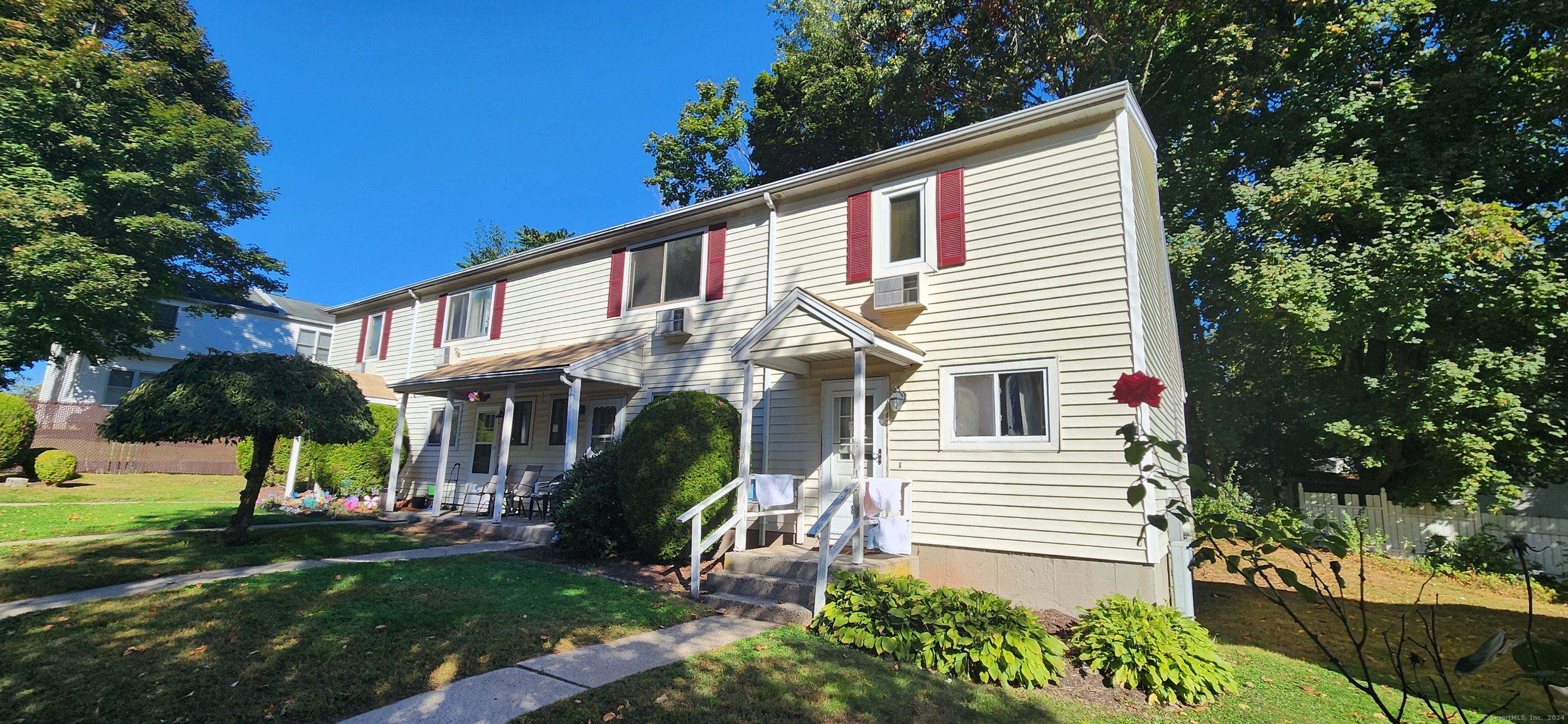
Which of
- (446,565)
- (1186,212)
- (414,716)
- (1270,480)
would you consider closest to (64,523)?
(446,565)

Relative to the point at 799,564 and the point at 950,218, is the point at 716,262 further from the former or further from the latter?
the point at 799,564

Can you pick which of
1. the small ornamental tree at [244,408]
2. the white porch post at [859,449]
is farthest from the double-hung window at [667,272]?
the small ornamental tree at [244,408]

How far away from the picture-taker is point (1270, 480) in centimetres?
1802

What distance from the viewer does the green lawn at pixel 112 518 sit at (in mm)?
9453

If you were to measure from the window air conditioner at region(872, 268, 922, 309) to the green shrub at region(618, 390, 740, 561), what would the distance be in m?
2.66

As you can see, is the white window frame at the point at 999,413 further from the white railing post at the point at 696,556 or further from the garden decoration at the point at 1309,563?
the garden decoration at the point at 1309,563

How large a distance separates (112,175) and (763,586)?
19.0m

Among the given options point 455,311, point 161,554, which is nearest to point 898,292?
point 161,554

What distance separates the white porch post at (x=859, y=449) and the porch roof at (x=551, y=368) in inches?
194

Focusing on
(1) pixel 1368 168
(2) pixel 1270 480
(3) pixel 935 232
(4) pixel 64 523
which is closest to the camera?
(3) pixel 935 232

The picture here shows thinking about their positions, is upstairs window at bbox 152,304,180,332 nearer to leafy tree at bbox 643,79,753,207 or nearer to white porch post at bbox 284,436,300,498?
white porch post at bbox 284,436,300,498

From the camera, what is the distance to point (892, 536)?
26.3ft

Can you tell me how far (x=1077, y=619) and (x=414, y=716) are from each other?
6.25 m

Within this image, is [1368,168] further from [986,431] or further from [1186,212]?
[986,431]
